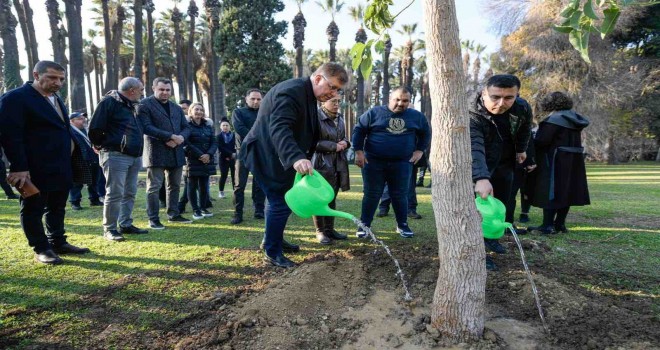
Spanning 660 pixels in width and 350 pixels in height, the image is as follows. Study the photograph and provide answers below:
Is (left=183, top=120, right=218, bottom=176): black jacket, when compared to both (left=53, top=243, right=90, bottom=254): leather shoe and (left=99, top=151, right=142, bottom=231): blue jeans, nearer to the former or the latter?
(left=99, top=151, right=142, bottom=231): blue jeans

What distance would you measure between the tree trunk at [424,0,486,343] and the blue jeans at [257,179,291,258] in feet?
5.39

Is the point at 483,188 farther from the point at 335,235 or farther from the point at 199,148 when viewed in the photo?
the point at 199,148

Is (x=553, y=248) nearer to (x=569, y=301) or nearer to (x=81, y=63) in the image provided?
(x=569, y=301)

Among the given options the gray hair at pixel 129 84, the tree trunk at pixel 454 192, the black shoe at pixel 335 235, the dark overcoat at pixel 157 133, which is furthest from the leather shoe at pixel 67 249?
the tree trunk at pixel 454 192

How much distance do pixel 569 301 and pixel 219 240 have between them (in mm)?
3437

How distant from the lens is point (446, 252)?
2.18 m

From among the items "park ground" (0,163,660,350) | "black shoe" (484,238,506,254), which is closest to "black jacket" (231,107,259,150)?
"park ground" (0,163,660,350)

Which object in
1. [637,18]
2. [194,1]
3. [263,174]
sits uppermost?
[194,1]

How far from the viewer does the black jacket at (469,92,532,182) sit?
131 inches

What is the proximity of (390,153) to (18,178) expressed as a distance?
3537 mm

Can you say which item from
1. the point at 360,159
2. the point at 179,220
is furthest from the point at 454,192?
the point at 179,220

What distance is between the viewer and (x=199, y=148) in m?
5.96

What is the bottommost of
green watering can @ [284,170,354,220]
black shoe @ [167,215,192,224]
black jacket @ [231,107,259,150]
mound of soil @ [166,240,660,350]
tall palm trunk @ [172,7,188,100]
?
mound of soil @ [166,240,660,350]

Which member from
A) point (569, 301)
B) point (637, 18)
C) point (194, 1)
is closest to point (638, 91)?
point (637, 18)
